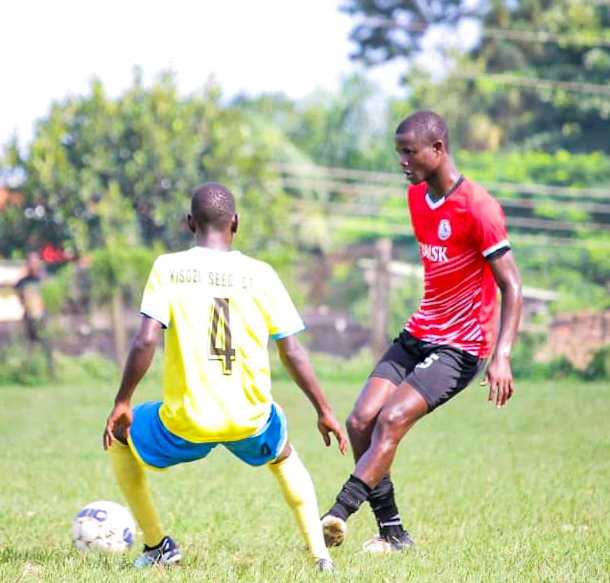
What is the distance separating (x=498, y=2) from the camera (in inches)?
1752

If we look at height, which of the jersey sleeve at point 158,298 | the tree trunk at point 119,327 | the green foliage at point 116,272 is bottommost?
the tree trunk at point 119,327

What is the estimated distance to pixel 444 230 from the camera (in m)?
6.36

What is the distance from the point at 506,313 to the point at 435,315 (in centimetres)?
53

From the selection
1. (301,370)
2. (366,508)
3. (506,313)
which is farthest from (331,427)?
(366,508)

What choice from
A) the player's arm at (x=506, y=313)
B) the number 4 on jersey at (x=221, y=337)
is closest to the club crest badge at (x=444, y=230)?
the player's arm at (x=506, y=313)

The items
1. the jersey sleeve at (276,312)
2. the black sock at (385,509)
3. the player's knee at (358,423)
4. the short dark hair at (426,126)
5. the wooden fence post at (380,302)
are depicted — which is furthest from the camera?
the wooden fence post at (380,302)

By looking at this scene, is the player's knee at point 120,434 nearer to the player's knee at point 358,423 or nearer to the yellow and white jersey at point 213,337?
the yellow and white jersey at point 213,337

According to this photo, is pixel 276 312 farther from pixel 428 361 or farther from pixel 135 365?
pixel 428 361

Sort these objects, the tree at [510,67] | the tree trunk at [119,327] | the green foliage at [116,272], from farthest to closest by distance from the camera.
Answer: the tree at [510,67]
the green foliage at [116,272]
the tree trunk at [119,327]

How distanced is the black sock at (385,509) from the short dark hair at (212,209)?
1.91 metres

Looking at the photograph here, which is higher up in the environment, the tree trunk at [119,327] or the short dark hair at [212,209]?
the short dark hair at [212,209]

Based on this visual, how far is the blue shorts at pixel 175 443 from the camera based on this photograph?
5348mm

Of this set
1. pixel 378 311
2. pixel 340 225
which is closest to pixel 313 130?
pixel 340 225

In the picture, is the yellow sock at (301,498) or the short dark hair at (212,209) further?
the yellow sock at (301,498)
